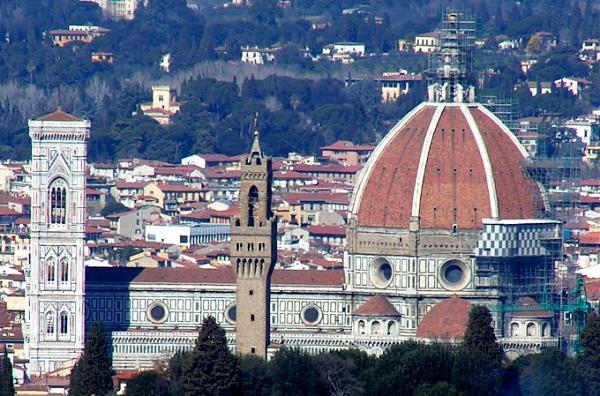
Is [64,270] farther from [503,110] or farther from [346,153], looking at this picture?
[346,153]

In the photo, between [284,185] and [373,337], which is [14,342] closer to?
[373,337]

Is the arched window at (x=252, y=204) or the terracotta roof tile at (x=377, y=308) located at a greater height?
the arched window at (x=252, y=204)

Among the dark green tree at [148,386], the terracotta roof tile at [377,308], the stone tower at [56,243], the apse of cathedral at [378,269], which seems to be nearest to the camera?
the dark green tree at [148,386]

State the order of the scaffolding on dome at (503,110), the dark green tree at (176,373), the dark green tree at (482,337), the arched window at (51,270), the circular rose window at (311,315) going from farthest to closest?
the scaffolding on dome at (503,110) < the circular rose window at (311,315) < the arched window at (51,270) < the dark green tree at (482,337) < the dark green tree at (176,373)

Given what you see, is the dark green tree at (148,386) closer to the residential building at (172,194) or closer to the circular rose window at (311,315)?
the circular rose window at (311,315)

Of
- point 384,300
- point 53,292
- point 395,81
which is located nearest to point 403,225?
point 384,300

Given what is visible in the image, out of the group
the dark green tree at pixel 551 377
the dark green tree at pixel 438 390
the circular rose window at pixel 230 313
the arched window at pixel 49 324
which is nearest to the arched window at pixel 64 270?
the arched window at pixel 49 324
